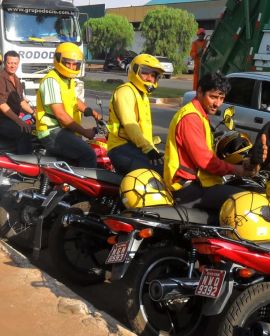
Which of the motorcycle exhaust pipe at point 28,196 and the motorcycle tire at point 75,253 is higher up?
the motorcycle exhaust pipe at point 28,196

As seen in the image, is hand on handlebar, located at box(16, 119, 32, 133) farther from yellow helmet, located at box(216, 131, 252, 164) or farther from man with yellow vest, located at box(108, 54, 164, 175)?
yellow helmet, located at box(216, 131, 252, 164)

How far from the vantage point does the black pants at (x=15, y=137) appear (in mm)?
6906

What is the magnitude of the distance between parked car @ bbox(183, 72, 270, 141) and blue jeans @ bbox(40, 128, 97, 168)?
3701mm

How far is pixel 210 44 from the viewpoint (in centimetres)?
1377

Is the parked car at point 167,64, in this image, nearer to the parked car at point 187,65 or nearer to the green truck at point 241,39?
the parked car at point 187,65

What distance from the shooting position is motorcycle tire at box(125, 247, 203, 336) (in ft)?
12.3

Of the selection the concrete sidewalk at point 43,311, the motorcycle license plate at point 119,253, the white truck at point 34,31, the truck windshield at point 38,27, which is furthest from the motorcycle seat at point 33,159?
the truck windshield at point 38,27

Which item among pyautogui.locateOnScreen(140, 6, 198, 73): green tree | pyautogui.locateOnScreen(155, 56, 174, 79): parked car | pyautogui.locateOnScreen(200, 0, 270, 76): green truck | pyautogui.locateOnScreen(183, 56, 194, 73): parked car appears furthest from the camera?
pyautogui.locateOnScreen(183, 56, 194, 73): parked car

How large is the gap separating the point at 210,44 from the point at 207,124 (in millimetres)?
9979

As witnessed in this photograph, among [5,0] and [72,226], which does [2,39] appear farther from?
[72,226]

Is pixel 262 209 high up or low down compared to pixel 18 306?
up

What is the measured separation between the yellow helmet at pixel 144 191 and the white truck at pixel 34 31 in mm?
9808

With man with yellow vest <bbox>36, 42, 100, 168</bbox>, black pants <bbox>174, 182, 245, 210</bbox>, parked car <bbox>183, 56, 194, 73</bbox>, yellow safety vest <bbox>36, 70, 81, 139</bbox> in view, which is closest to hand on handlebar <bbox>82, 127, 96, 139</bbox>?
man with yellow vest <bbox>36, 42, 100, 168</bbox>

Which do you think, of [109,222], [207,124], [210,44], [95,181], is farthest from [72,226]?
[210,44]
